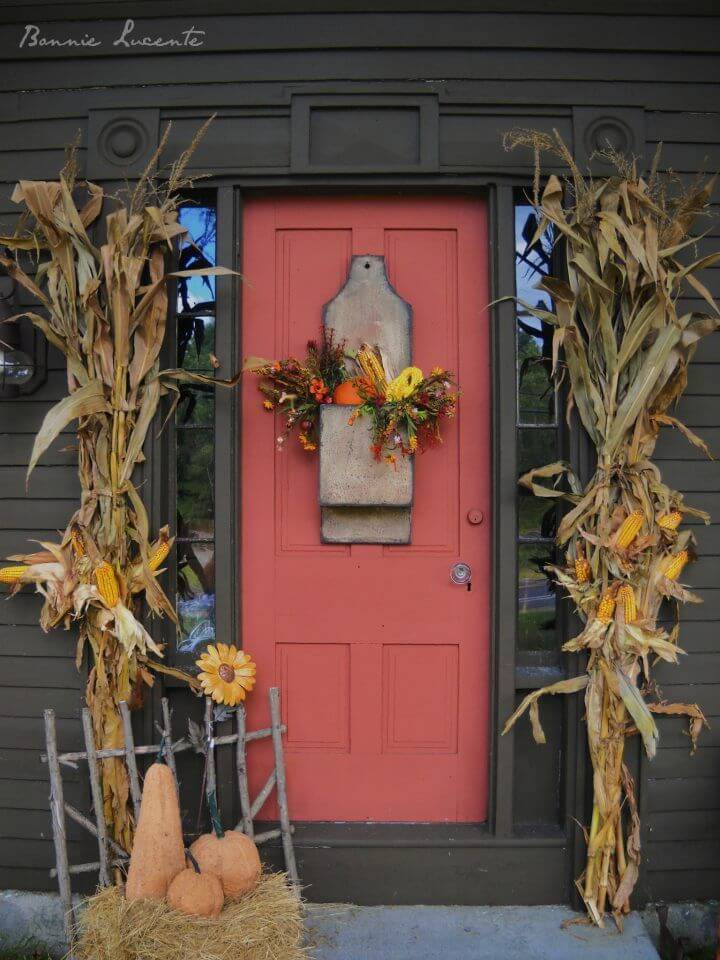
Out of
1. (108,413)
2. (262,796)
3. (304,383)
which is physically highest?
(304,383)

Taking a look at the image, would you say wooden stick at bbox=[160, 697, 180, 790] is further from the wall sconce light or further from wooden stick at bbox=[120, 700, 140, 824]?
the wall sconce light

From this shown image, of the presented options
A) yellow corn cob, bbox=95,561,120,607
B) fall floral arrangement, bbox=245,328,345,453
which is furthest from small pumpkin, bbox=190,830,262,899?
fall floral arrangement, bbox=245,328,345,453

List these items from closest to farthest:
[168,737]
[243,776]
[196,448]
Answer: [168,737] → [243,776] → [196,448]

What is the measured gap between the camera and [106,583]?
287 centimetres

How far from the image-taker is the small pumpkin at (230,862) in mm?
2619

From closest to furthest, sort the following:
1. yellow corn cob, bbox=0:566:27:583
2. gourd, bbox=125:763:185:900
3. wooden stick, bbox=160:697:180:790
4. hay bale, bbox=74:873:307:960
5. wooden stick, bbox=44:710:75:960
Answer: hay bale, bbox=74:873:307:960 → gourd, bbox=125:763:185:900 → wooden stick, bbox=44:710:75:960 → wooden stick, bbox=160:697:180:790 → yellow corn cob, bbox=0:566:27:583

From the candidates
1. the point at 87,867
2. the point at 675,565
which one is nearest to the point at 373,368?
the point at 675,565

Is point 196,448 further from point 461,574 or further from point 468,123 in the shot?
point 468,123

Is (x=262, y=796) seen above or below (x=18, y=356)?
below

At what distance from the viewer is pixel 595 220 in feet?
9.39

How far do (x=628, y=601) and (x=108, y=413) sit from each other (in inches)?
83.5

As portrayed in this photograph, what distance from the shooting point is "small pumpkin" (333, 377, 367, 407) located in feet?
9.78

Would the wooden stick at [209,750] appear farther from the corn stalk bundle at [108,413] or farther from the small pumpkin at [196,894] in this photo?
the small pumpkin at [196,894]

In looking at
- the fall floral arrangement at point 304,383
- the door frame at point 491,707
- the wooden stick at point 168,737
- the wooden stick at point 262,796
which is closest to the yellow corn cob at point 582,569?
the door frame at point 491,707
